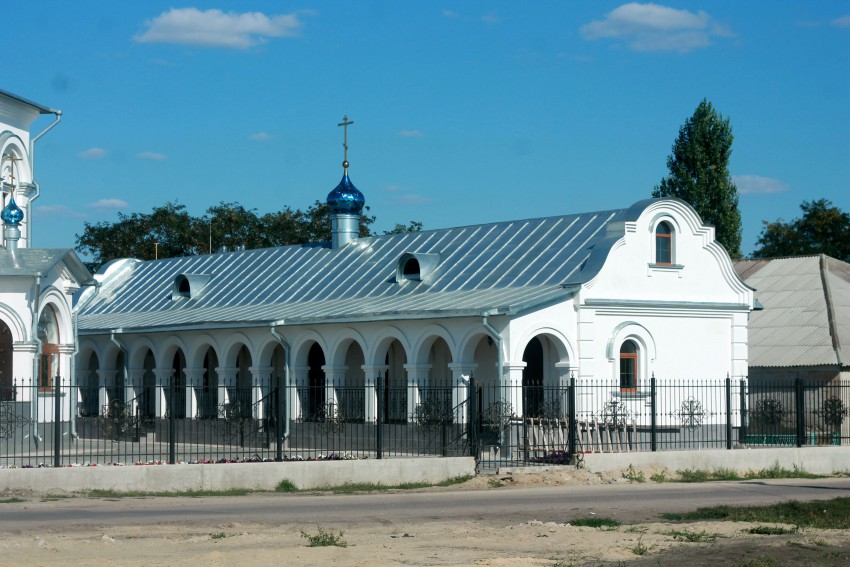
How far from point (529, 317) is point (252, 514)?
459 inches

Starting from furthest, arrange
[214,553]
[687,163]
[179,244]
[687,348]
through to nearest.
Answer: [179,244], [687,163], [687,348], [214,553]

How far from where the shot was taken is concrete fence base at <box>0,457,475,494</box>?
20.2 metres

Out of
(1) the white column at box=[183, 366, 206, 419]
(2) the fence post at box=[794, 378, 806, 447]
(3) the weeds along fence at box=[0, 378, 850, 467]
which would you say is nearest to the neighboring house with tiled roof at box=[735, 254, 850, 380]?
(3) the weeds along fence at box=[0, 378, 850, 467]

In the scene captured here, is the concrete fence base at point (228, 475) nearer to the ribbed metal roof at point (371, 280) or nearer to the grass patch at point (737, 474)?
the grass patch at point (737, 474)

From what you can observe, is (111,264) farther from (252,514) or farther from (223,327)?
(252,514)

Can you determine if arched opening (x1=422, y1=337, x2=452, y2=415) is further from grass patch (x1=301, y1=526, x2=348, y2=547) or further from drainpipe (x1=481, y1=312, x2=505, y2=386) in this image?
grass patch (x1=301, y1=526, x2=348, y2=547)

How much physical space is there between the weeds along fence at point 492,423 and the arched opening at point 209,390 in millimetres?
3747

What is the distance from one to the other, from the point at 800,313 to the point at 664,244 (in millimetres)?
10537

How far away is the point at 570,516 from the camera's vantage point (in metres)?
17.0

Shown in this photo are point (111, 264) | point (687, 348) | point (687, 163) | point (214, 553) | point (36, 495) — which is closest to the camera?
point (214, 553)

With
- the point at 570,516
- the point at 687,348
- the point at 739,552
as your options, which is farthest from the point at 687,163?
the point at 739,552

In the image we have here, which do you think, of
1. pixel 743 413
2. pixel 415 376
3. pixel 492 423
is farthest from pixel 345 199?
pixel 743 413

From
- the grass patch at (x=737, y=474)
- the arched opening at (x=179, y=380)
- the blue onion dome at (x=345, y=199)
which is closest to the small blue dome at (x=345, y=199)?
the blue onion dome at (x=345, y=199)

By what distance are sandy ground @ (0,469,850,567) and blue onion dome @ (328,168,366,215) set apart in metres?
24.8
